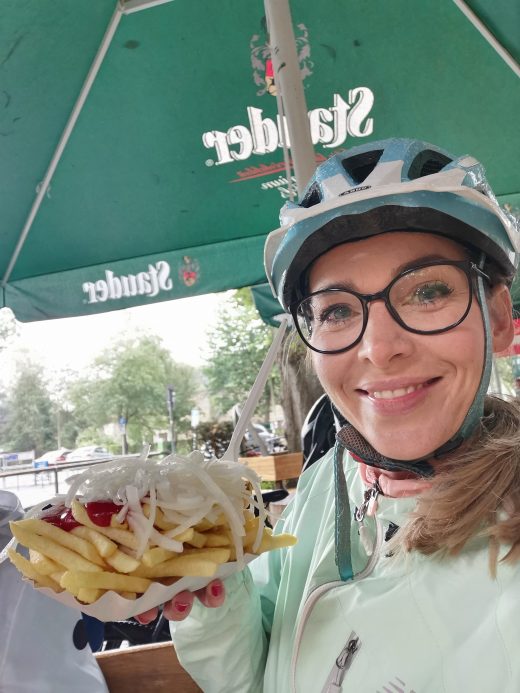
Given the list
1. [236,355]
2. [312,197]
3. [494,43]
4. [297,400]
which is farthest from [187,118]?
[236,355]

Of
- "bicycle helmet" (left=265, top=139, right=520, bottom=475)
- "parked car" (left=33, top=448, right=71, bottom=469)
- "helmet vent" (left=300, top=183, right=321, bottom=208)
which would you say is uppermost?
"helmet vent" (left=300, top=183, right=321, bottom=208)

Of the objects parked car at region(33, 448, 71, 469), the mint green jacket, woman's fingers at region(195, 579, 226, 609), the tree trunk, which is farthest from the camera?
parked car at region(33, 448, 71, 469)

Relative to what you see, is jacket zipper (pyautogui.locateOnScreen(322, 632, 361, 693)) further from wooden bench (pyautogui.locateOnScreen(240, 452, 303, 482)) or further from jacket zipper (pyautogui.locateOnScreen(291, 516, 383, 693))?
wooden bench (pyautogui.locateOnScreen(240, 452, 303, 482))

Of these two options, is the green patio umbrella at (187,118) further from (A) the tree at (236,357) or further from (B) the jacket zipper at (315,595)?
(A) the tree at (236,357)

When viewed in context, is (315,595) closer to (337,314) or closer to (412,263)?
(337,314)

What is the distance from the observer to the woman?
104 centimetres

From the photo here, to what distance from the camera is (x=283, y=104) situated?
2.34 meters

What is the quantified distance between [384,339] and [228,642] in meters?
0.83

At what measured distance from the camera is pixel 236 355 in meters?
34.3

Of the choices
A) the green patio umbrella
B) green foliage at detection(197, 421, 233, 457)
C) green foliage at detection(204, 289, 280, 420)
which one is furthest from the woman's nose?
green foliage at detection(204, 289, 280, 420)

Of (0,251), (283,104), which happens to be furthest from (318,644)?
(0,251)

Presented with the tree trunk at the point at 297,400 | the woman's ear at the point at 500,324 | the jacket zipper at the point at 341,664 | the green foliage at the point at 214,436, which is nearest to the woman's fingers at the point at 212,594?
the jacket zipper at the point at 341,664

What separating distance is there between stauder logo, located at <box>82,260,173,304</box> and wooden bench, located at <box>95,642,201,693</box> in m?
2.04

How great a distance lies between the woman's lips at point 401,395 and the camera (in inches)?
50.1
